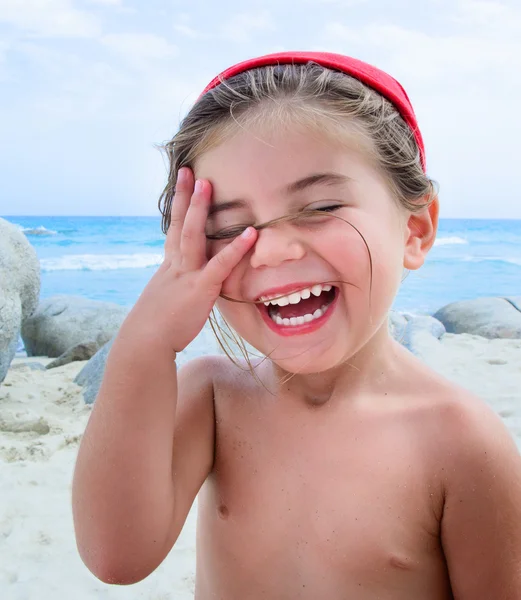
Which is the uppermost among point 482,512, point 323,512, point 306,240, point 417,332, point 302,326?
point 306,240

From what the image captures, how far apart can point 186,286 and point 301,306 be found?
34 centimetres

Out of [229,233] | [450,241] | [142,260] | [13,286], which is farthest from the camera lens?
[450,241]

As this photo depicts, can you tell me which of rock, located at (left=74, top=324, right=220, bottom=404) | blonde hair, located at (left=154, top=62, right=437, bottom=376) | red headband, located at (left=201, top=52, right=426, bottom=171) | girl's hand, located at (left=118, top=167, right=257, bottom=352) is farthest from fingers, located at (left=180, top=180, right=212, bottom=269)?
rock, located at (left=74, top=324, right=220, bottom=404)

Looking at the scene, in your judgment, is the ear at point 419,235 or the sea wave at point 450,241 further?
the sea wave at point 450,241

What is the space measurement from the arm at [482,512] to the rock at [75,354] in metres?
6.96

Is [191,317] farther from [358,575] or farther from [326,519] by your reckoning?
[358,575]

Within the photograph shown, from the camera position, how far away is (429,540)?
70.4 inches

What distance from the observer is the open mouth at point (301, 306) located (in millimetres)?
1696

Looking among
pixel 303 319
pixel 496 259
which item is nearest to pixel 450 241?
pixel 496 259

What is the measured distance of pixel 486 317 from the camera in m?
9.78

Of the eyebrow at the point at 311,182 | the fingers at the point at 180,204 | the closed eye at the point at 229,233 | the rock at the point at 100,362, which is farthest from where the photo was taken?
the rock at the point at 100,362

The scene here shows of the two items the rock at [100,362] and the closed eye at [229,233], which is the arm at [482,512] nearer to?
the closed eye at [229,233]

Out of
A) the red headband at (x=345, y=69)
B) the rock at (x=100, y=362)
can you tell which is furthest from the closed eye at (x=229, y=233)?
the rock at (x=100, y=362)

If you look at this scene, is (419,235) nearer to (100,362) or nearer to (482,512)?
(482,512)
